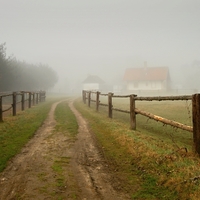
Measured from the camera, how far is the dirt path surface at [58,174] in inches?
131

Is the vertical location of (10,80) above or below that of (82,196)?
above

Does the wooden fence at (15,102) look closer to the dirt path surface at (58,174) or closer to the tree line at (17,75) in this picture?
the tree line at (17,75)

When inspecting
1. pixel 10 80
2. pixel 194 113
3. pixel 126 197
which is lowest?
pixel 126 197

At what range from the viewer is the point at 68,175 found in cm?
404

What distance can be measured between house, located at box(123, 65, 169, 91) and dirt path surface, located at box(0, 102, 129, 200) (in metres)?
57.9

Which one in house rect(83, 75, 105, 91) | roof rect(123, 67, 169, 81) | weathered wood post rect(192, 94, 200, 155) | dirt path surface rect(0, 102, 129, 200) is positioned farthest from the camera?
house rect(83, 75, 105, 91)

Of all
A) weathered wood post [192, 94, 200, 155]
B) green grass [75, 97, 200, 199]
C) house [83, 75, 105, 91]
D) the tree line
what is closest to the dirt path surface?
green grass [75, 97, 200, 199]

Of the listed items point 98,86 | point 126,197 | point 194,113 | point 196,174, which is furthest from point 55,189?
point 98,86

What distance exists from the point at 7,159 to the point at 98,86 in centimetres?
7263

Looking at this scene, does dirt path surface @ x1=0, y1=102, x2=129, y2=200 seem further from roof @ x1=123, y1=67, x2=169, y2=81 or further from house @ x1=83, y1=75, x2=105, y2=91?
house @ x1=83, y1=75, x2=105, y2=91

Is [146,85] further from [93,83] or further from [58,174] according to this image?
[58,174]

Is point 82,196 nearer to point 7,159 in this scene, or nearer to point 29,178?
point 29,178

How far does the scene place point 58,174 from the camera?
4074 mm

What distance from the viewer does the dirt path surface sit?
332cm
